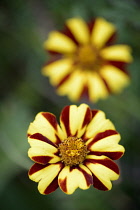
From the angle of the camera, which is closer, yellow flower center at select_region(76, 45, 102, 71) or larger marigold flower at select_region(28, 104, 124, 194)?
larger marigold flower at select_region(28, 104, 124, 194)

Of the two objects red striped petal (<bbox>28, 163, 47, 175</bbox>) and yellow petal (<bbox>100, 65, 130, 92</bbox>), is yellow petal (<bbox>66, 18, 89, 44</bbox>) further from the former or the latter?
red striped petal (<bbox>28, 163, 47, 175</bbox>)

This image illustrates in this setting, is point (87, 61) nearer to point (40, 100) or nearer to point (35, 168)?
point (40, 100)

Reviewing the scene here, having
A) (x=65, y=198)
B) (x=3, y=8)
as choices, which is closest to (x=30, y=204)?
(x=65, y=198)

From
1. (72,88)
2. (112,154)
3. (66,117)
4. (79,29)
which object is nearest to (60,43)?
(79,29)

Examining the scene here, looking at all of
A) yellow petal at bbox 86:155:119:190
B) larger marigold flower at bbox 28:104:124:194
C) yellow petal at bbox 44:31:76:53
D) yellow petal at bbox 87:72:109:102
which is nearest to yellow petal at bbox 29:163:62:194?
larger marigold flower at bbox 28:104:124:194

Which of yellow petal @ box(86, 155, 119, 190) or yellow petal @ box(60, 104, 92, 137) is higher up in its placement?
yellow petal @ box(60, 104, 92, 137)

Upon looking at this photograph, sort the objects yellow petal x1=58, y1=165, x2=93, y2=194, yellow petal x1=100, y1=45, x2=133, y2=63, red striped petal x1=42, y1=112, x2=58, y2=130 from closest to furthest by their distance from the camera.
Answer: yellow petal x1=58, y1=165, x2=93, y2=194 → red striped petal x1=42, y1=112, x2=58, y2=130 → yellow petal x1=100, y1=45, x2=133, y2=63

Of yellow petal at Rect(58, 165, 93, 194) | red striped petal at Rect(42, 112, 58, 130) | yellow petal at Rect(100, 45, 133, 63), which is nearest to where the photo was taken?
yellow petal at Rect(58, 165, 93, 194)

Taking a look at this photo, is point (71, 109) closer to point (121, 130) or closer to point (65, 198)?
point (65, 198)
